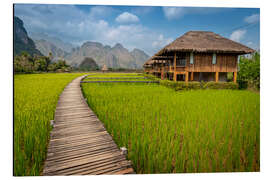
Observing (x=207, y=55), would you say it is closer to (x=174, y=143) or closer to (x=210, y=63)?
(x=210, y=63)

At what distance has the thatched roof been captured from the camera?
7480 mm

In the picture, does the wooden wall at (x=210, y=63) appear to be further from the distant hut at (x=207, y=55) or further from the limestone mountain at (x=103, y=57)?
the limestone mountain at (x=103, y=57)

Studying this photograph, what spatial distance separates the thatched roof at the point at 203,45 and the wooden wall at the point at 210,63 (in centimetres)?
51

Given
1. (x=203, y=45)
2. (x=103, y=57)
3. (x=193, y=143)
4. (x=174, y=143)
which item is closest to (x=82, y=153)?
(x=174, y=143)

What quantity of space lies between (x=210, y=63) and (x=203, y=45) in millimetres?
1200

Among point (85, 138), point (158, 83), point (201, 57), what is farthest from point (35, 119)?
point (201, 57)

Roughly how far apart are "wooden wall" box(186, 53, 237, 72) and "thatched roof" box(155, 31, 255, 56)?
0.51 meters

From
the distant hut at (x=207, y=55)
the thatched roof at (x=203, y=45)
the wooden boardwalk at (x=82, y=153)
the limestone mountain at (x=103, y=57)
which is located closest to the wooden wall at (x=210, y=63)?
the distant hut at (x=207, y=55)

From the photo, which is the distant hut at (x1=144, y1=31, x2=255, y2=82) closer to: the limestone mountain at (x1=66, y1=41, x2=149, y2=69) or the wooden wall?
the wooden wall

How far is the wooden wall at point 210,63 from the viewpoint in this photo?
26.5 ft
